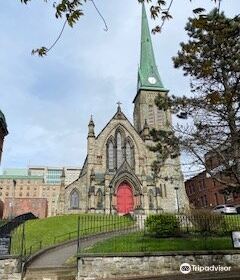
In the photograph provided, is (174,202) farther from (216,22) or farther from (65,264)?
(216,22)

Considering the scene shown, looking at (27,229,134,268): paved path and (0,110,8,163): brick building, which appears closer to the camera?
(27,229,134,268): paved path

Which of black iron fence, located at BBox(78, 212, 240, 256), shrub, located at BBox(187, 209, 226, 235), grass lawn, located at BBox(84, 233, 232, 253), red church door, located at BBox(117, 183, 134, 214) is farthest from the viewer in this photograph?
red church door, located at BBox(117, 183, 134, 214)

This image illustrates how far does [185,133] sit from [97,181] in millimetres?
26042

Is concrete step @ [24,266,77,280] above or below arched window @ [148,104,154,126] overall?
below

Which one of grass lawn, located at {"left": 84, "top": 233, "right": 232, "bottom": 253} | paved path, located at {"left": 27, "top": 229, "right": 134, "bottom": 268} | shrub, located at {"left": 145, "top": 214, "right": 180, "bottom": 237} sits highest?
shrub, located at {"left": 145, "top": 214, "right": 180, "bottom": 237}

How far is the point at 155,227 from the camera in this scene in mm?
19438

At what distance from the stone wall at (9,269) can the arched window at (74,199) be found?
2615 centimetres

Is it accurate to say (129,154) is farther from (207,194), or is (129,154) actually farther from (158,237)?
(158,237)

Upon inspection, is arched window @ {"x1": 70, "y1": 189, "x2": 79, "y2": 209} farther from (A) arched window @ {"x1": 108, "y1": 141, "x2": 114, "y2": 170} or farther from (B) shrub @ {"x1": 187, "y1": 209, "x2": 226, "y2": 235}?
(B) shrub @ {"x1": 187, "y1": 209, "x2": 226, "y2": 235}

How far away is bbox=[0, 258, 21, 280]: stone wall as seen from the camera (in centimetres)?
1428

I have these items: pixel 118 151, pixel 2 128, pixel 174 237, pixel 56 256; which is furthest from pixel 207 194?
pixel 56 256

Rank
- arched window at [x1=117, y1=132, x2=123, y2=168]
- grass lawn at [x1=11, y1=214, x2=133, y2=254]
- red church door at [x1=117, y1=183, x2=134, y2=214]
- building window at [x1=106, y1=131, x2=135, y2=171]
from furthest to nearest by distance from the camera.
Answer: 1. arched window at [x1=117, y1=132, x2=123, y2=168]
2. building window at [x1=106, y1=131, x2=135, y2=171]
3. red church door at [x1=117, y1=183, x2=134, y2=214]
4. grass lawn at [x1=11, y1=214, x2=133, y2=254]

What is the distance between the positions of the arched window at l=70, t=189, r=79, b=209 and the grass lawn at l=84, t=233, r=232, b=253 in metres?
22.3

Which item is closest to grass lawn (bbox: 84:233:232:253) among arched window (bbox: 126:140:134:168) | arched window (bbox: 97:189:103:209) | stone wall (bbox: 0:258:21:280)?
stone wall (bbox: 0:258:21:280)
